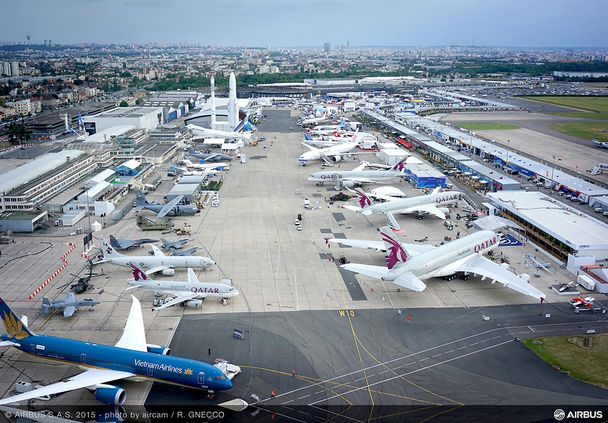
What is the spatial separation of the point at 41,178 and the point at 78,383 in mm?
60706

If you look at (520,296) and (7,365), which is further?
(520,296)

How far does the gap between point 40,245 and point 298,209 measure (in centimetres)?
3793

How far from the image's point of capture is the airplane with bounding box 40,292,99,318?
47756mm

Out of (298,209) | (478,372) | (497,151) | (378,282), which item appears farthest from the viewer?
(497,151)

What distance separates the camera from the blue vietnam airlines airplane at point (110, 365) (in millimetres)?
34656

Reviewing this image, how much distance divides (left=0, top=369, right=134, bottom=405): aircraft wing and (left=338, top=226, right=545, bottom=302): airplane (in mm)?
25491

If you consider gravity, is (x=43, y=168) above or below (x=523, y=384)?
above

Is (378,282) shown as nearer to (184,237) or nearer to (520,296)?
(520,296)

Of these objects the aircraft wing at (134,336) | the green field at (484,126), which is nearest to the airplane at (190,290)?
the aircraft wing at (134,336)

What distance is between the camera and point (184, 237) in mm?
69750

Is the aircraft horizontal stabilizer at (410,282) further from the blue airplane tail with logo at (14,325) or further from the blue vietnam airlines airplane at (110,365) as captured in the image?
the blue airplane tail with logo at (14,325)

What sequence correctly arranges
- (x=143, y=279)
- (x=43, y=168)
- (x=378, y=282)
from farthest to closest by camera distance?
1. (x=43, y=168)
2. (x=378, y=282)
3. (x=143, y=279)

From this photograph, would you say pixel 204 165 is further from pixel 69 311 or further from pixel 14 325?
pixel 14 325

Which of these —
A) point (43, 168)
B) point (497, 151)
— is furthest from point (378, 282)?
point (497, 151)
